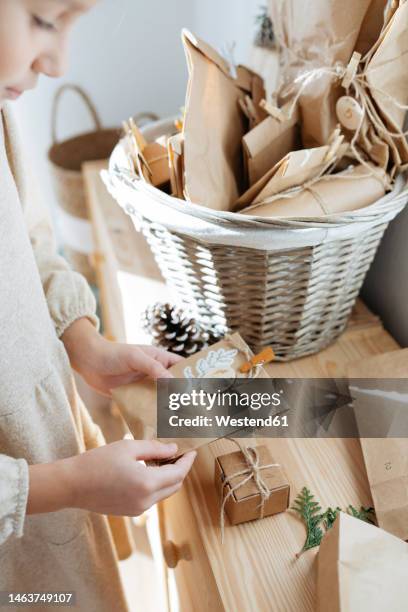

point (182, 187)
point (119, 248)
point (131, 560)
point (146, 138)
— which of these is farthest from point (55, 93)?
point (131, 560)

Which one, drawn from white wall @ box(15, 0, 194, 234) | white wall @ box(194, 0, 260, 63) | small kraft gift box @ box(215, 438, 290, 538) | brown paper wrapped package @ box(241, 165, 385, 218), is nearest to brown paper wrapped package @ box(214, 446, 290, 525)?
small kraft gift box @ box(215, 438, 290, 538)

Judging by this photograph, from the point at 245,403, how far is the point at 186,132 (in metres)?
0.30

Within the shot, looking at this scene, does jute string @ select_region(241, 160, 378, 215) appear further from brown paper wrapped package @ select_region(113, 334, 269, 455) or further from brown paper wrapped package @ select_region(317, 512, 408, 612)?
brown paper wrapped package @ select_region(317, 512, 408, 612)

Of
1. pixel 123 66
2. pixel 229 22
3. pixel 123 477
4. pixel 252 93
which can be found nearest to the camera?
pixel 123 477

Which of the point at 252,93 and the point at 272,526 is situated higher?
the point at 252,93

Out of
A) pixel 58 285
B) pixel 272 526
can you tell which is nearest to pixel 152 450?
pixel 272 526

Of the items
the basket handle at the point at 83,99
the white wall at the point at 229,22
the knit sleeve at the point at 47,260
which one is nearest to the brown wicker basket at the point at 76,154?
the basket handle at the point at 83,99

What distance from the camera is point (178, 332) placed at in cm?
68

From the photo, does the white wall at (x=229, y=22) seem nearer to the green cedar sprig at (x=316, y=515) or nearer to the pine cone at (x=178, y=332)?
the pine cone at (x=178, y=332)

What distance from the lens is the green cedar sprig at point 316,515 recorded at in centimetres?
51

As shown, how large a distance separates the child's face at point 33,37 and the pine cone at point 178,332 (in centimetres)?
33

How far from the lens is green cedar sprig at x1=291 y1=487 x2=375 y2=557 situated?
1.67 feet

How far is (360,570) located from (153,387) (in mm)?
264

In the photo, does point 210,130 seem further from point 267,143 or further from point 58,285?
point 58,285
